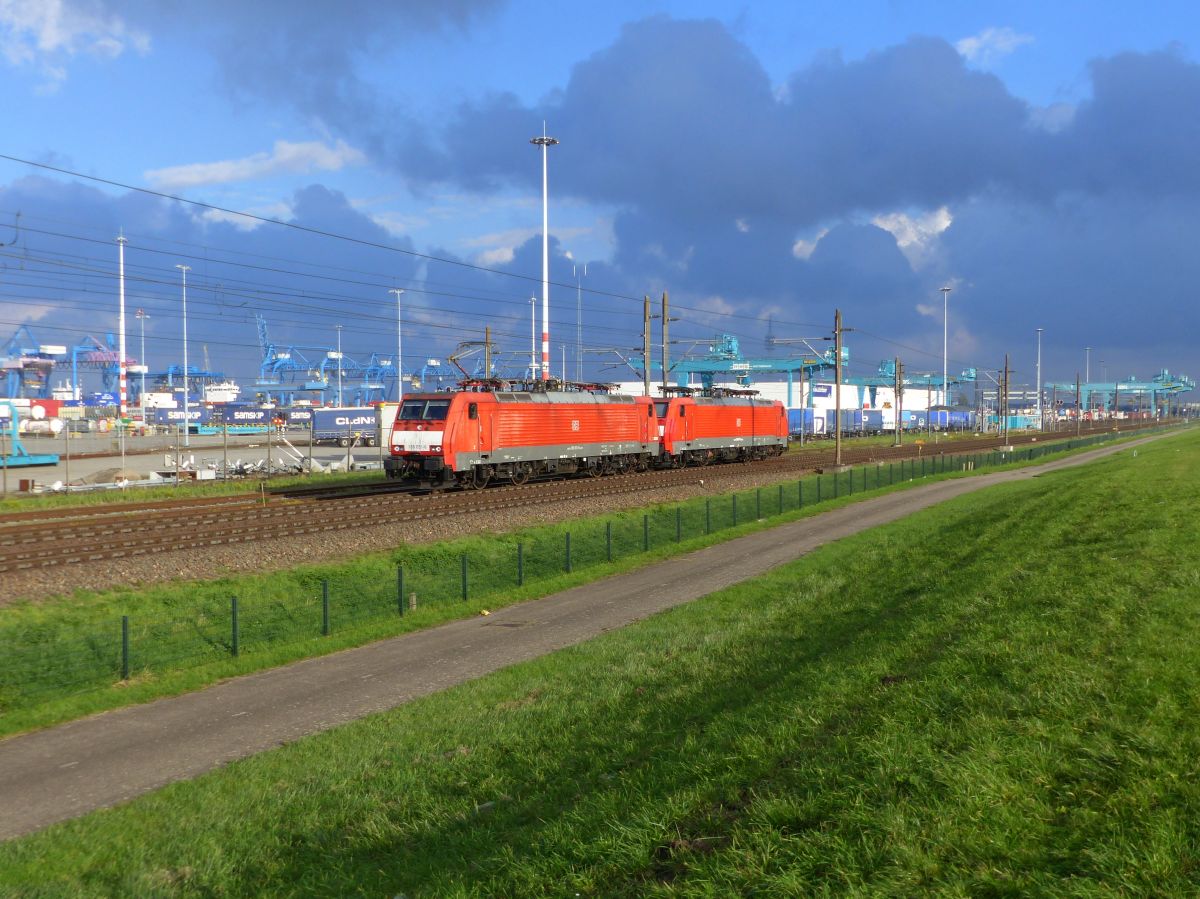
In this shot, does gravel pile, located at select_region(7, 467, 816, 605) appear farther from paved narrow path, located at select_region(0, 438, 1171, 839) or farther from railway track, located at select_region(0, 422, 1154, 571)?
paved narrow path, located at select_region(0, 438, 1171, 839)

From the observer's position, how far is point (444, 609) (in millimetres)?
19891

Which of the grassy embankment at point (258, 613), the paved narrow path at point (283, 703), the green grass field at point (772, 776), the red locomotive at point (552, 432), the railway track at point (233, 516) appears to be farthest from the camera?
the red locomotive at point (552, 432)

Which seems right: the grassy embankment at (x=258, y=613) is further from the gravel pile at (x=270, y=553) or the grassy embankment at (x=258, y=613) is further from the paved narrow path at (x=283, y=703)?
the paved narrow path at (x=283, y=703)

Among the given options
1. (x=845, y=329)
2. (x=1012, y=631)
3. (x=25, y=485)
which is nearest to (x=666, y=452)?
(x=845, y=329)

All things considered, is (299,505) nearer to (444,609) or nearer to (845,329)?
(444,609)

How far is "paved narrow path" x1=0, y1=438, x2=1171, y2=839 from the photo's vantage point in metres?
10.7

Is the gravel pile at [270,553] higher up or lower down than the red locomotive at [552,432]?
lower down

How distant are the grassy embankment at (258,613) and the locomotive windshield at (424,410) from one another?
7.96m

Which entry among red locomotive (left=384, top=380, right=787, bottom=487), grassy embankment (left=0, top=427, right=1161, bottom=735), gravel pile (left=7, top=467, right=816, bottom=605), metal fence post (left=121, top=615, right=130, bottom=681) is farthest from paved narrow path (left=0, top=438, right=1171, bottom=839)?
red locomotive (left=384, top=380, right=787, bottom=487)

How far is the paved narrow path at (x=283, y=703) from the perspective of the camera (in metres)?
10.7

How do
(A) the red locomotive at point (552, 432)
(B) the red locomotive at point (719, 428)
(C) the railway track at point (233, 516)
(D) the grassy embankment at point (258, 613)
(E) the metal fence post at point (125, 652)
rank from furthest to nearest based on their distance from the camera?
(B) the red locomotive at point (719, 428) < (A) the red locomotive at point (552, 432) < (C) the railway track at point (233, 516) < (E) the metal fence post at point (125, 652) < (D) the grassy embankment at point (258, 613)

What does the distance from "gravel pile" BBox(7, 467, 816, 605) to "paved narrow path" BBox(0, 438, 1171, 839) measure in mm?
8001

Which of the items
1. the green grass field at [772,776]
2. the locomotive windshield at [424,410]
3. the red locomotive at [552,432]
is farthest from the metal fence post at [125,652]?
the locomotive windshield at [424,410]

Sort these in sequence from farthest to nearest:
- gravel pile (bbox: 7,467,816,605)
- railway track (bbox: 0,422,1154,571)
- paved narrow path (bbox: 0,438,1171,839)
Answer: railway track (bbox: 0,422,1154,571)
gravel pile (bbox: 7,467,816,605)
paved narrow path (bbox: 0,438,1171,839)
